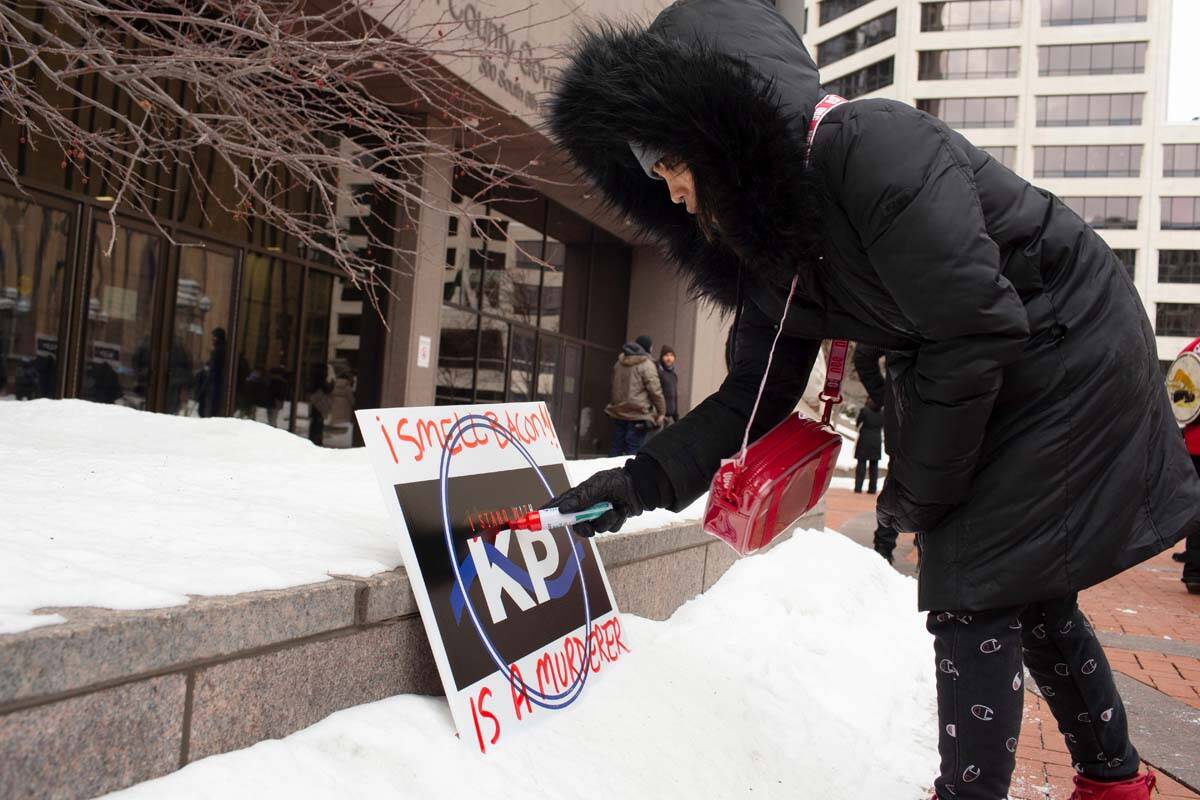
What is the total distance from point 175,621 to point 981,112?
6294 centimetres

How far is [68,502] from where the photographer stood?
2.37 metres

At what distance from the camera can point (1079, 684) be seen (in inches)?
88.0

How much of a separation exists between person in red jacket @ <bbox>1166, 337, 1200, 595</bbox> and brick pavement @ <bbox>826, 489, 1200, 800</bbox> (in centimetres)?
19

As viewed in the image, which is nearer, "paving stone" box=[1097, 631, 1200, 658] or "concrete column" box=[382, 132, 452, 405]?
"paving stone" box=[1097, 631, 1200, 658]

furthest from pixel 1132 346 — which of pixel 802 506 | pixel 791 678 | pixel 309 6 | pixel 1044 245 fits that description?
pixel 309 6

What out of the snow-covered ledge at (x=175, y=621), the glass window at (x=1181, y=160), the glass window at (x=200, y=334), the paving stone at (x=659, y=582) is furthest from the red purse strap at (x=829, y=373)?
the glass window at (x=1181, y=160)

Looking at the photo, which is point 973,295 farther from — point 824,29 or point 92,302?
point 824,29

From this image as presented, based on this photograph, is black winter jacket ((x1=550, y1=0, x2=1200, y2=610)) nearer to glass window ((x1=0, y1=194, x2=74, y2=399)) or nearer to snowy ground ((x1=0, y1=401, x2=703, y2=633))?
snowy ground ((x1=0, y1=401, x2=703, y2=633))

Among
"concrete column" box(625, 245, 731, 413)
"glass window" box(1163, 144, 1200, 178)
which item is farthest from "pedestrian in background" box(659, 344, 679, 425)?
"glass window" box(1163, 144, 1200, 178)

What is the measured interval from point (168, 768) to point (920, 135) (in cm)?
185

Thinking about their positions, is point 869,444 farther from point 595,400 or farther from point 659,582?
point 659,582

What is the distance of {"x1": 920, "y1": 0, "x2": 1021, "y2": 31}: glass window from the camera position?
5675 centimetres

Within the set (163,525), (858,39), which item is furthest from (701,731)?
(858,39)

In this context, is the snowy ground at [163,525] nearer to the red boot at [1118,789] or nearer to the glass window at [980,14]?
the red boot at [1118,789]
